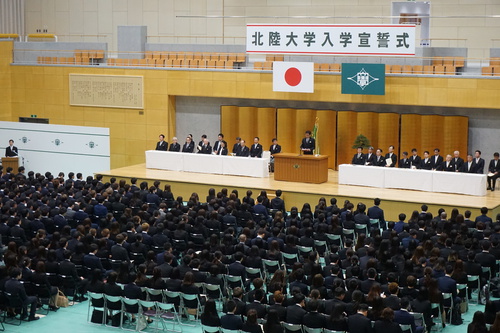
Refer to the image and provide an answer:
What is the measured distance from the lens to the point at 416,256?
1370 centimetres

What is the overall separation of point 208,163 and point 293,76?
Answer: 4.00m

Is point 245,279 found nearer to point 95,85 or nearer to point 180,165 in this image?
point 180,165

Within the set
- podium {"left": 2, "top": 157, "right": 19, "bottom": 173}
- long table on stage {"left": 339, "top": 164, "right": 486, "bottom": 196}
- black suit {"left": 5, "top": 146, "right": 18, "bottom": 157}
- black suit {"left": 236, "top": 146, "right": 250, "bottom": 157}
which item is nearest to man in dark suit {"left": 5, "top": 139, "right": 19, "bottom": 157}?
black suit {"left": 5, "top": 146, "right": 18, "bottom": 157}

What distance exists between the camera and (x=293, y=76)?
80.2 ft

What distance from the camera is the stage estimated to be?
1966cm

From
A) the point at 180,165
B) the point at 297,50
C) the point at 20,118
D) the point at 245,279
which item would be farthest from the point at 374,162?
the point at 20,118

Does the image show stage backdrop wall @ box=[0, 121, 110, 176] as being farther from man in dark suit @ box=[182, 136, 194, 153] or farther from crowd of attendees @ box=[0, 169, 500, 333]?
crowd of attendees @ box=[0, 169, 500, 333]

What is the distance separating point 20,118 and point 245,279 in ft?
62.3

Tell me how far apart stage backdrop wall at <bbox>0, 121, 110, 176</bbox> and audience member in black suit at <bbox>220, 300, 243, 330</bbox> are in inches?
632

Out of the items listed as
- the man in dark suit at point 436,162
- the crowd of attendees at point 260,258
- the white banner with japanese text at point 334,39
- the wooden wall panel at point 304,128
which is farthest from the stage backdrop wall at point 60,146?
the man in dark suit at point 436,162

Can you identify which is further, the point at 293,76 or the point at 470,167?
the point at 293,76

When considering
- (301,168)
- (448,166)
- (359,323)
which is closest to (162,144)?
(301,168)

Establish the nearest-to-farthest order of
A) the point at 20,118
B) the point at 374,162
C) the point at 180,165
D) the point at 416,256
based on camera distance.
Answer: the point at 416,256 → the point at 374,162 → the point at 180,165 → the point at 20,118

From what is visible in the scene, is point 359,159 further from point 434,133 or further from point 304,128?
point 304,128
